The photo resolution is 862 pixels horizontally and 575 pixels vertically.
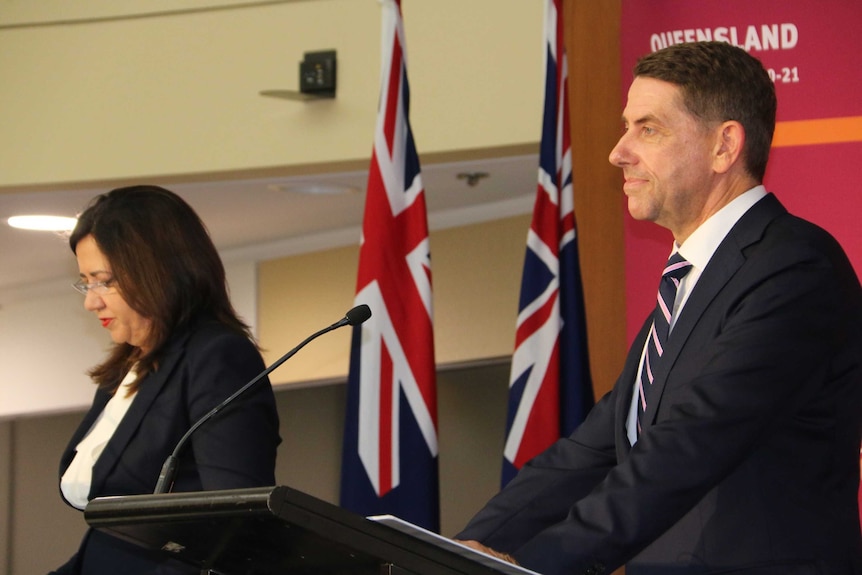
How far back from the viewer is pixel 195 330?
2.58m

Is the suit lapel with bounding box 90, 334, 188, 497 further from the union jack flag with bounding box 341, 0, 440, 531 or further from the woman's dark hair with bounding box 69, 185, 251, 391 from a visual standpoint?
the union jack flag with bounding box 341, 0, 440, 531

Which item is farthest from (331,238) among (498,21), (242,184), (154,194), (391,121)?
(154,194)

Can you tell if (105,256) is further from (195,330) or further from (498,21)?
(498,21)

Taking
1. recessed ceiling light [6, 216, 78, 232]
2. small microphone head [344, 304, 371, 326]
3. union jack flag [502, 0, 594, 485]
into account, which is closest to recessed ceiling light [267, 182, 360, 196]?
recessed ceiling light [6, 216, 78, 232]

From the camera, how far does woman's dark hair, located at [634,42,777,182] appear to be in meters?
2.07

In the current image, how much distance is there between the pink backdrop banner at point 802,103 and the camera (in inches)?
119

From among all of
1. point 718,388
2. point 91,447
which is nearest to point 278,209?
point 91,447

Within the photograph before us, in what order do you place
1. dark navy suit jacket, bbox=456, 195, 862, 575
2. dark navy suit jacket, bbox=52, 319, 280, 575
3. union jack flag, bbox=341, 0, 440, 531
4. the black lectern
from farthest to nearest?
union jack flag, bbox=341, 0, 440, 531 → dark navy suit jacket, bbox=52, 319, 280, 575 → dark navy suit jacket, bbox=456, 195, 862, 575 → the black lectern

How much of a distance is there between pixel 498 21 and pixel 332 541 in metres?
3.71

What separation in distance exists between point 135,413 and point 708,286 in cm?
124

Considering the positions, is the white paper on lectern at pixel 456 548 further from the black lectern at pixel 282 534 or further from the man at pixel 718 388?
the man at pixel 718 388

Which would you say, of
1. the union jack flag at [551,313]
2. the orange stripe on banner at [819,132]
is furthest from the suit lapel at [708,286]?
the union jack flag at [551,313]

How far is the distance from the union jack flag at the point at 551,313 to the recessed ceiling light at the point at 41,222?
143 inches

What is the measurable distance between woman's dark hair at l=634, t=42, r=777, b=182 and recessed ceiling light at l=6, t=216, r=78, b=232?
4.91 m
